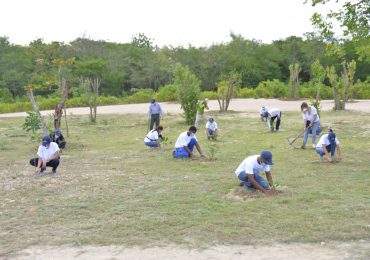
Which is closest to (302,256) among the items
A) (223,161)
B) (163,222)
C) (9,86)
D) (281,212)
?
(281,212)

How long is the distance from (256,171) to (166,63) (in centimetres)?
3837

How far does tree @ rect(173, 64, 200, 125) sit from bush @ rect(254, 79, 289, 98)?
53.0ft

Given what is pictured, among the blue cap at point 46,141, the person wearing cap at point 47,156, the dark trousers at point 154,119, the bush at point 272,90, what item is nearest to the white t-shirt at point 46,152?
the person wearing cap at point 47,156

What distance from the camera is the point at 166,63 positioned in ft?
151

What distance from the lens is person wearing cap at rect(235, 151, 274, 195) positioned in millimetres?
7938

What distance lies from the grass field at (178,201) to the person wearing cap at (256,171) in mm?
205

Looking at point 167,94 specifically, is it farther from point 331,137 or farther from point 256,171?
point 256,171

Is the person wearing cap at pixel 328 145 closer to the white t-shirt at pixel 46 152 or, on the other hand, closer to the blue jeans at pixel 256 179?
the blue jeans at pixel 256 179

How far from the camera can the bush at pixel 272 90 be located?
3741 centimetres

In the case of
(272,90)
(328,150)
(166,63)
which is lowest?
(328,150)

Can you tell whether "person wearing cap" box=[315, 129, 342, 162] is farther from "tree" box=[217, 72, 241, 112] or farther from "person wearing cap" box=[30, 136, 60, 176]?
"tree" box=[217, 72, 241, 112]

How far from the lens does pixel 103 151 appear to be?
49.8ft

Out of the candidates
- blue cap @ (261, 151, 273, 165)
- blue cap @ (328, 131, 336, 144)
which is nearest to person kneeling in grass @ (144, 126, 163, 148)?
blue cap @ (328, 131, 336, 144)

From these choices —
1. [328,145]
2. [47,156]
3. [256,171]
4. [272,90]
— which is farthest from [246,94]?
[256,171]
